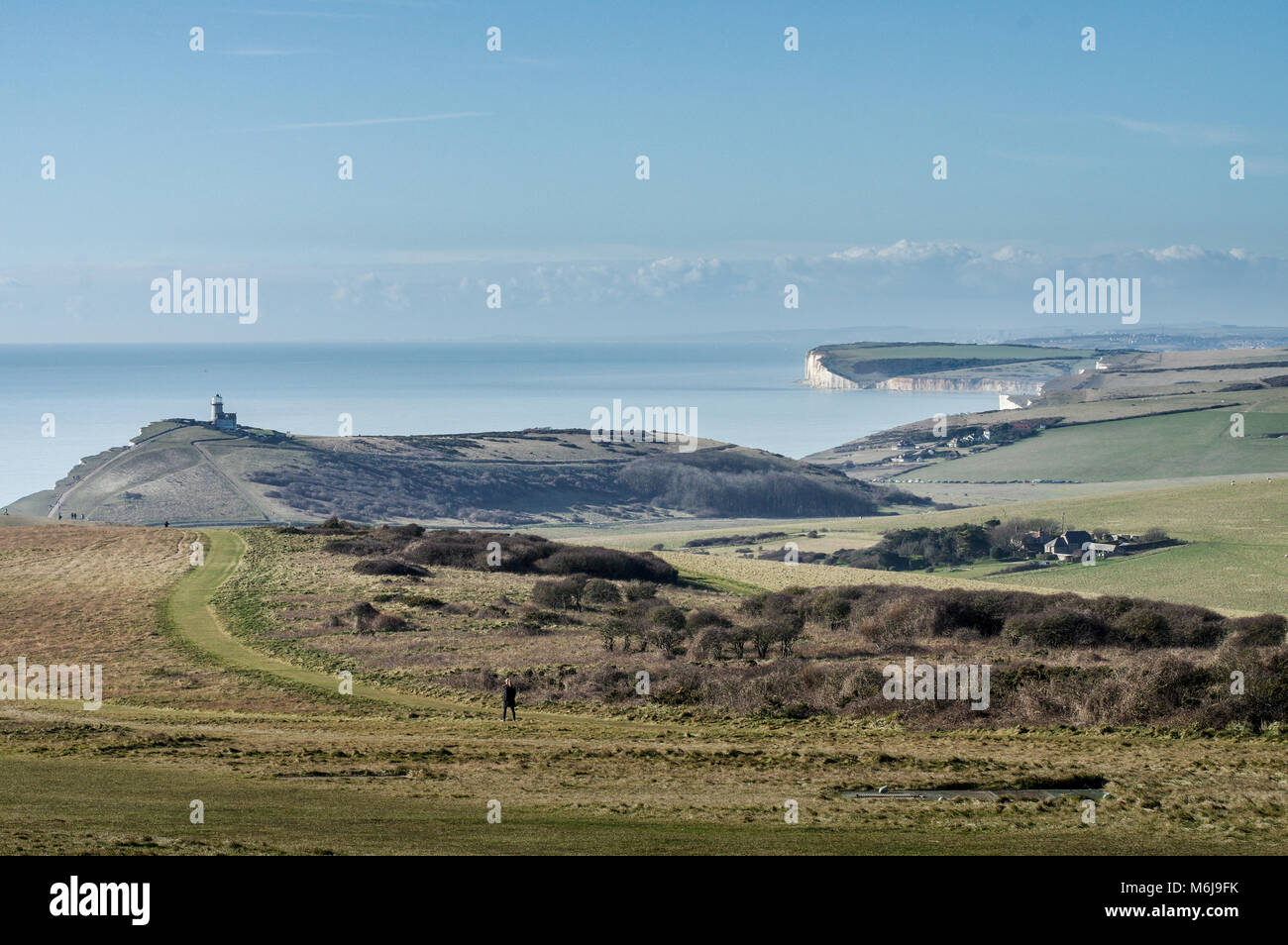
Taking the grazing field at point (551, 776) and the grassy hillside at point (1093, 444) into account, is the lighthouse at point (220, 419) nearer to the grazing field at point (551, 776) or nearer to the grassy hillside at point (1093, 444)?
the grassy hillside at point (1093, 444)

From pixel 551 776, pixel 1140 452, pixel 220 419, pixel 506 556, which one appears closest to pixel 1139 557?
pixel 506 556

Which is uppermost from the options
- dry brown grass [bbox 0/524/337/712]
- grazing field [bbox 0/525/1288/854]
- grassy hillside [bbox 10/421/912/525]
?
grassy hillside [bbox 10/421/912/525]

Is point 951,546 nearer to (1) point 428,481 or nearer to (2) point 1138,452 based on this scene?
(1) point 428,481

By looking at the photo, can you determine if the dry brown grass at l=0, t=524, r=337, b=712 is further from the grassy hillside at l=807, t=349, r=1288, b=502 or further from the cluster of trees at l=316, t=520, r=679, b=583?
the grassy hillside at l=807, t=349, r=1288, b=502

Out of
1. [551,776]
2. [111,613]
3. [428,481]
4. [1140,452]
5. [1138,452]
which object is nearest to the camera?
[551,776]

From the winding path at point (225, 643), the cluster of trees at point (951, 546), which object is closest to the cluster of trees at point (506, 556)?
the winding path at point (225, 643)

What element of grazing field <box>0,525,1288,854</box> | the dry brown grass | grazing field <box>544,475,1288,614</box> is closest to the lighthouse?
grazing field <box>544,475,1288,614</box>

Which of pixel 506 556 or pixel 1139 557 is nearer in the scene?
pixel 506 556
